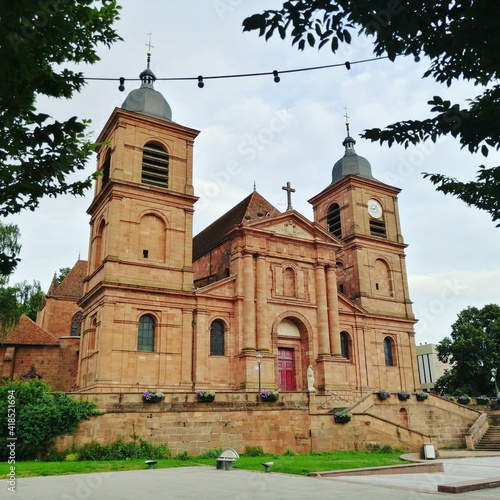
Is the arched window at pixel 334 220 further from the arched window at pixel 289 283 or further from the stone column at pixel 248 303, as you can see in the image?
the stone column at pixel 248 303

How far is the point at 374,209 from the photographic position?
4184 cm

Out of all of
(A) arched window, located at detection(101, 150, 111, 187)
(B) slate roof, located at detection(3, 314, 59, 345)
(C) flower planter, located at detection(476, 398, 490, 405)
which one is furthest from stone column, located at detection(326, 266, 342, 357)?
(B) slate roof, located at detection(3, 314, 59, 345)

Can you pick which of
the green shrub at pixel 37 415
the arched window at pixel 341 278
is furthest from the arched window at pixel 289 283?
the green shrub at pixel 37 415

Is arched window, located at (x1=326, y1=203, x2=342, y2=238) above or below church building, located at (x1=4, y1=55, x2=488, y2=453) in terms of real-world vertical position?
above

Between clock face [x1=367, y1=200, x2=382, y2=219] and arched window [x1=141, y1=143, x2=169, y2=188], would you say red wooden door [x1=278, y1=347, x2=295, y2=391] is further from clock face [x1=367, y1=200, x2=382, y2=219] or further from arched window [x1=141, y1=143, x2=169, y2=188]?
clock face [x1=367, y1=200, x2=382, y2=219]

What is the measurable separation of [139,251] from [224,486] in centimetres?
1999

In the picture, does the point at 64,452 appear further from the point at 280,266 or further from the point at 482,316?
the point at 482,316

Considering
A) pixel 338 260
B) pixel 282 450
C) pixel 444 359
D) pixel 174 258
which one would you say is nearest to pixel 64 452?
pixel 282 450

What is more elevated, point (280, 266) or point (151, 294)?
point (280, 266)

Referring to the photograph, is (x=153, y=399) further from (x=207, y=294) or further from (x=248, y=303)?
(x=248, y=303)

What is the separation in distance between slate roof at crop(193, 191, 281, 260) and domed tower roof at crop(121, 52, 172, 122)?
8.45 meters

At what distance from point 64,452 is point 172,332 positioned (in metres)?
10.0

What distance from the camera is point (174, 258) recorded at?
3130 cm

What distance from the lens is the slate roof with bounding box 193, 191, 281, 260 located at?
122ft
